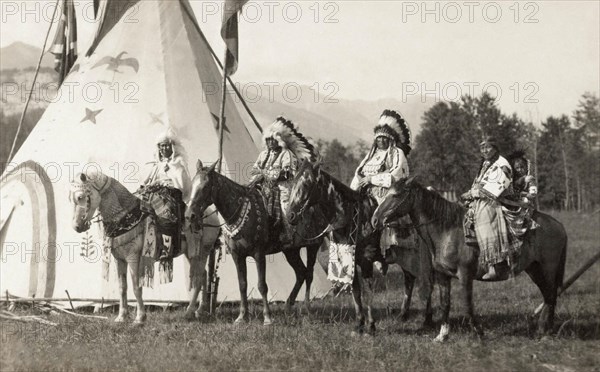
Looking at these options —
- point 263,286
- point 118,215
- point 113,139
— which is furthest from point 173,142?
point 113,139

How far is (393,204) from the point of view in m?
7.42

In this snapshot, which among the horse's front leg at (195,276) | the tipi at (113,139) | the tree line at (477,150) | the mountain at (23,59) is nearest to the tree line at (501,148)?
the tree line at (477,150)

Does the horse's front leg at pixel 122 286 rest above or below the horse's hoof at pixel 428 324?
above

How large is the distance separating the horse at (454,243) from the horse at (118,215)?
3206mm

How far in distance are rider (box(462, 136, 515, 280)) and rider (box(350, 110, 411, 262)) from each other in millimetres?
1094

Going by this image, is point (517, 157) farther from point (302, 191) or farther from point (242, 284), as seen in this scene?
point (242, 284)

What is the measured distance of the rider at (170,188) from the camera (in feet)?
29.1

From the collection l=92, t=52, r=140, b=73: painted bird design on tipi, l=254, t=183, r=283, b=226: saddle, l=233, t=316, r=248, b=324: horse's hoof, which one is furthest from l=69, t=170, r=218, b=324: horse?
l=92, t=52, r=140, b=73: painted bird design on tipi

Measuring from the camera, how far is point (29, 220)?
35.3 feet

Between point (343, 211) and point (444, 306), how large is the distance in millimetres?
1651

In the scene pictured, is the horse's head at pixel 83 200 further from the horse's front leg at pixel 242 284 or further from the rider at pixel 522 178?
the rider at pixel 522 178

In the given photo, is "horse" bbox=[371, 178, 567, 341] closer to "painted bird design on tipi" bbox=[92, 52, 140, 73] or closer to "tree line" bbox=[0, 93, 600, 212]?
"painted bird design on tipi" bbox=[92, 52, 140, 73]

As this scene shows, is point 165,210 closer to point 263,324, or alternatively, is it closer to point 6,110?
point 263,324

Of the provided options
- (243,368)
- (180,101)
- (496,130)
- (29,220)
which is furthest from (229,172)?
(496,130)
